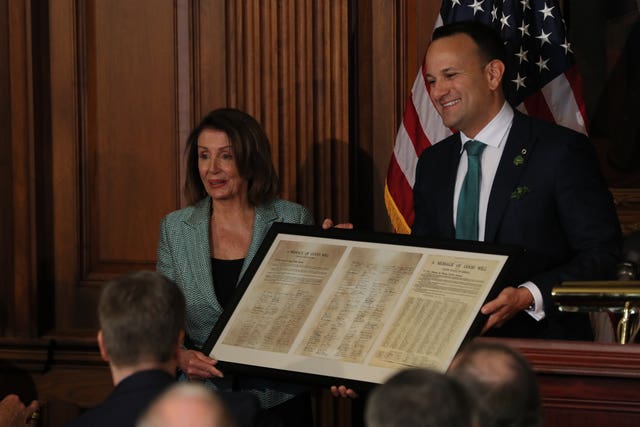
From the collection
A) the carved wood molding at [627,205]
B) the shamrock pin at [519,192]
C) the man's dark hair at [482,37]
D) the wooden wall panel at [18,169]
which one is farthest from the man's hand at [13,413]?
the carved wood molding at [627,205]

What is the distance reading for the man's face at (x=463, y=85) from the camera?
382cm

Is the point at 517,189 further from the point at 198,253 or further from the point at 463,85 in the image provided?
the point at 198,253

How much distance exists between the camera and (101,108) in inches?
210

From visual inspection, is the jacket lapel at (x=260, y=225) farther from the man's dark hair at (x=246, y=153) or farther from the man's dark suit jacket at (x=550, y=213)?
the man's dark suit jacket at (x=550, y=213)

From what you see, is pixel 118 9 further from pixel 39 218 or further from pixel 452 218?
pixel 452 218

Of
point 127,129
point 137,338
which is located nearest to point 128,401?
point 137,338

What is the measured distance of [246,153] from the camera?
404cm

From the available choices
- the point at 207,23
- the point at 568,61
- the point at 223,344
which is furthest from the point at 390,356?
the point at 207,23

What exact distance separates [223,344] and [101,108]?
2006 mm

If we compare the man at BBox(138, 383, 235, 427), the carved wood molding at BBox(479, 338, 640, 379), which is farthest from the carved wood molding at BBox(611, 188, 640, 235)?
the man at BBox(138, 383, 235, 427)

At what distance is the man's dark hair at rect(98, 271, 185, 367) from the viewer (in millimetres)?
2357

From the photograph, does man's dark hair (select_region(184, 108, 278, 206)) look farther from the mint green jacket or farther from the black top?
the black top

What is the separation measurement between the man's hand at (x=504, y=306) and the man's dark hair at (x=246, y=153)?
3.60 feet

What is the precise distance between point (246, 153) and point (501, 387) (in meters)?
2.31
